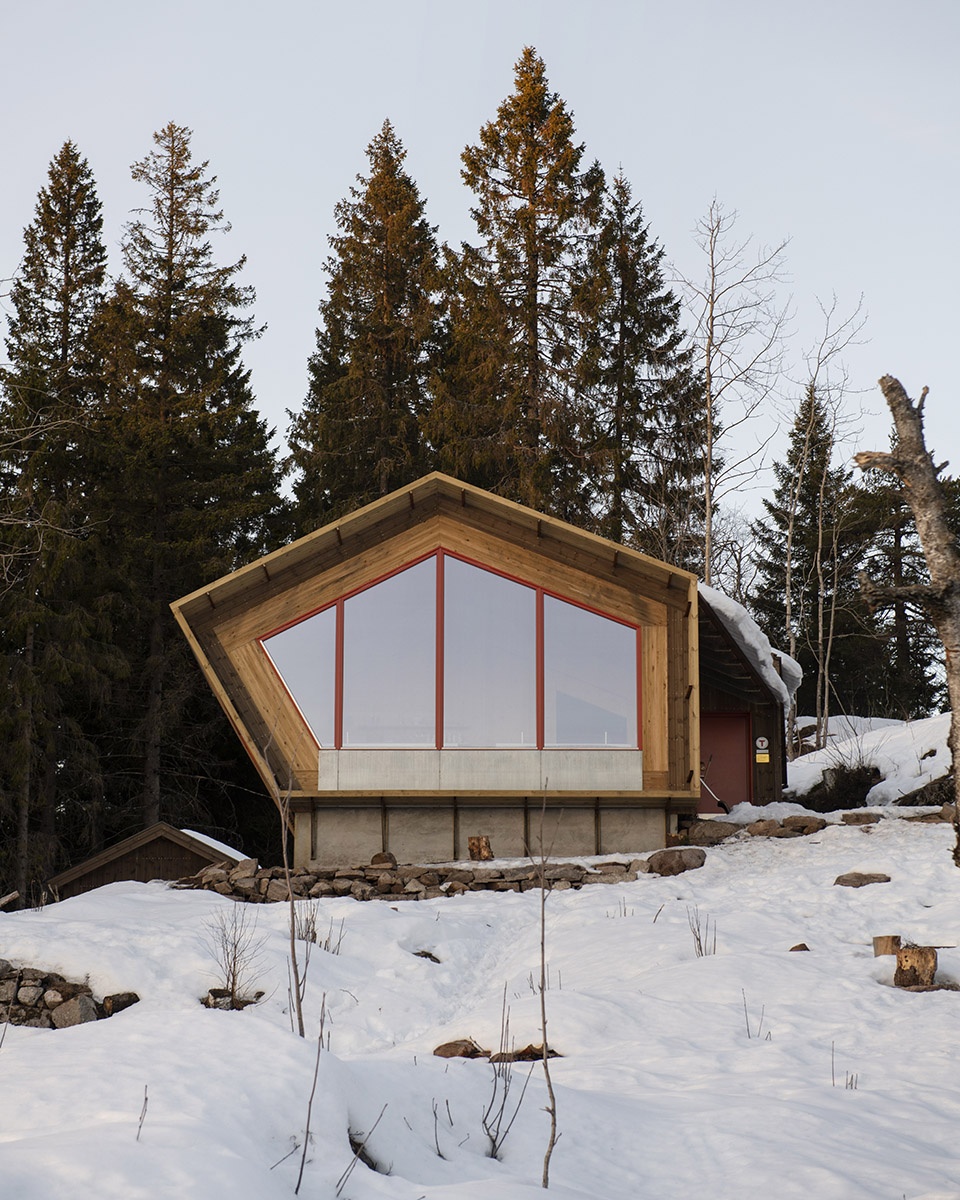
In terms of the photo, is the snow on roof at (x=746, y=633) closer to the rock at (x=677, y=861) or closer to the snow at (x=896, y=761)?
the snow at (x=896, y=761)

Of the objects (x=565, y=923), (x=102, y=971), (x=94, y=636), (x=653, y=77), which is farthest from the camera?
(x=94, y=636)

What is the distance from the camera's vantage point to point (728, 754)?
777 inches

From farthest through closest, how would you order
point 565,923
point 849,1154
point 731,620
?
point 731,620 → point 565,923 → point 849,1154

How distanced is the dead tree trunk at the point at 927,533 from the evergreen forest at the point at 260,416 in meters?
14.4

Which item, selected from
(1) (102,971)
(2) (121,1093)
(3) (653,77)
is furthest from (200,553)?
(2) (121,1093)

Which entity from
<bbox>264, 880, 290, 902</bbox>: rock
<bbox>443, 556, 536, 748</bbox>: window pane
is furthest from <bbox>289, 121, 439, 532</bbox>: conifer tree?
<bbox>264, 880, 290, 902</bbox>: rock

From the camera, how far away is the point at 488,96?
2748 centimetres

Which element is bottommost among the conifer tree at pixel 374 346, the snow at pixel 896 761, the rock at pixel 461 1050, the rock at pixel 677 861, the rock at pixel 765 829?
the rock at pixel 461 1050

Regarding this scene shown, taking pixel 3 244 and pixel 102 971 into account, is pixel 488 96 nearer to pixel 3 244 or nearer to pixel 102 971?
pixel 3 244

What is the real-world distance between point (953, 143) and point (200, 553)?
15.2 metres

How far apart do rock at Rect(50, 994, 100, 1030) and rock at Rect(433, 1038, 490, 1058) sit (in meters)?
2.66

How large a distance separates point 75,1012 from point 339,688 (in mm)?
6695

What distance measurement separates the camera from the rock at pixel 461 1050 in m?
6.24

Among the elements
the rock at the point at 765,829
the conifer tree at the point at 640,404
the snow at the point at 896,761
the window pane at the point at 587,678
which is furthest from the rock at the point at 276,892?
the conifer tree at the point at 640,404
